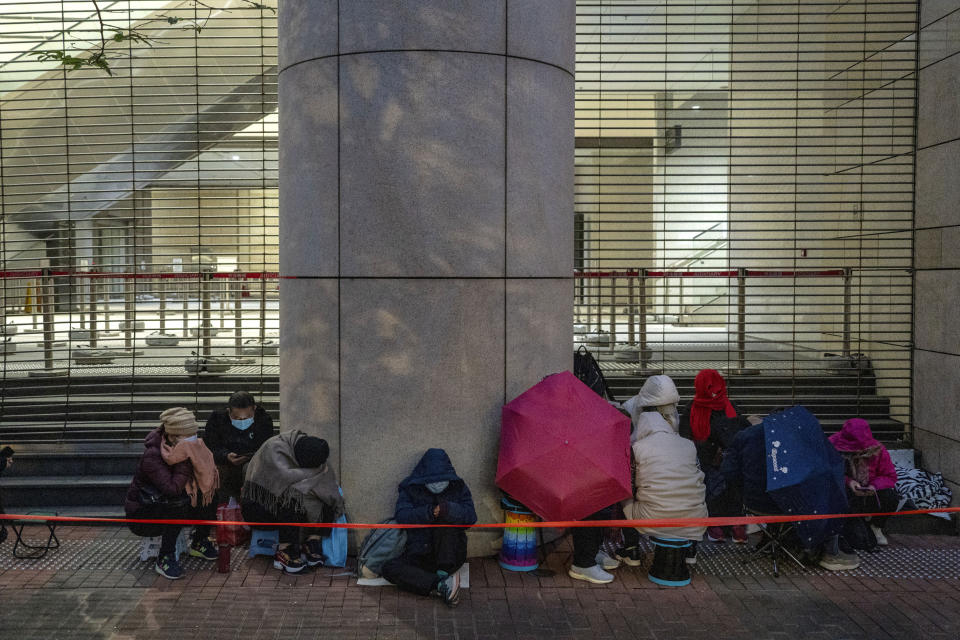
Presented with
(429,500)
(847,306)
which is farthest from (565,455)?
(847,306)

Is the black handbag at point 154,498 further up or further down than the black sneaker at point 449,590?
further up

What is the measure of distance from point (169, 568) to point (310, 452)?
4.50ft

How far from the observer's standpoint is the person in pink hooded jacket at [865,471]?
23.1ft

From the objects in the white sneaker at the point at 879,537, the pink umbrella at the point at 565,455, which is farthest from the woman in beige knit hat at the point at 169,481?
the white sneaker at the point at 879,537

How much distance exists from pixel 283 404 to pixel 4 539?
232 cm

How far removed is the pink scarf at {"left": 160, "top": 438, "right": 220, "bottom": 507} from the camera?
644cm

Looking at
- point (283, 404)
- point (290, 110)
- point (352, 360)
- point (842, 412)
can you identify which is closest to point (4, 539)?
point (283, 404)

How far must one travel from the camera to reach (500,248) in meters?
6.93

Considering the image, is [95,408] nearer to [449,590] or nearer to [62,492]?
[62,492]

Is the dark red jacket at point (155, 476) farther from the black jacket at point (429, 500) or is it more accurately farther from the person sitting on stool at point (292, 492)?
the black jacket at point (429, 500)

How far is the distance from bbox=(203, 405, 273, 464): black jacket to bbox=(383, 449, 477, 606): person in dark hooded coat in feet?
5.46

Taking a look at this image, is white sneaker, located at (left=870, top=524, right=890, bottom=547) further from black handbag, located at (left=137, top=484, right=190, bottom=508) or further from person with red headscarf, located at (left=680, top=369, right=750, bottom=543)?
black handbag, located at (left=137, top=484, right=190, bottom=508)

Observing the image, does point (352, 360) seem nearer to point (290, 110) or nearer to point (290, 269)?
point (290, 269)

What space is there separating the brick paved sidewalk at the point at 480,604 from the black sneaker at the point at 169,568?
7 cm
